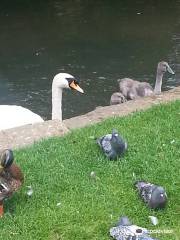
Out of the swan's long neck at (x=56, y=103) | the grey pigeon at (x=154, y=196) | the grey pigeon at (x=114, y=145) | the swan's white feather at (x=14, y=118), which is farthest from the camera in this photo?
the swan's long neck at (x=56, y=103)

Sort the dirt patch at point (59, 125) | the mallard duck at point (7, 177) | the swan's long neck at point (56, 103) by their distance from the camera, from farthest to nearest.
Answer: the swan's long neck at point (56, 103) → the dirt patch at point (59, 125) → the mallard duck at point (7, 177)

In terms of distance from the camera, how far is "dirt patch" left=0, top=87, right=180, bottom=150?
6901mm

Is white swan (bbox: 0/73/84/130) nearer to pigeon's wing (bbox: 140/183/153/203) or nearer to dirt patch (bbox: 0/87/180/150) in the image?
dirt patch (bbox: 0/87/180/150)

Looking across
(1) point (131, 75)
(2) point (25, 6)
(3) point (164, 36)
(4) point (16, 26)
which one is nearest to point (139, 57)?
(1) point (131, 75)

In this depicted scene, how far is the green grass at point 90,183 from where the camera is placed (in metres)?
5.00

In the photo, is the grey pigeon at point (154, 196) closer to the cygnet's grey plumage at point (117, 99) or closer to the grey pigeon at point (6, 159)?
the grey pigeon at point (6, 159)

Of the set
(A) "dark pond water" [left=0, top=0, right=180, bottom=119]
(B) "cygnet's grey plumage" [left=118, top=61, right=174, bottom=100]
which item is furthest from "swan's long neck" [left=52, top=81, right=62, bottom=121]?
(B) "cygnet's grey plumage" [left=118, top=61, right=174, bottom=100]

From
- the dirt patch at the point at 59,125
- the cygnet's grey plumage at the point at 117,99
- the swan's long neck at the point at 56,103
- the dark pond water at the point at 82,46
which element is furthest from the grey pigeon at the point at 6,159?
the dark pond water at the point at 82,46

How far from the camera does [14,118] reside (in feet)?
26.8

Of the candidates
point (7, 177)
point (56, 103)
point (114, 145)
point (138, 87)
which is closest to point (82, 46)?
point (138, 87)

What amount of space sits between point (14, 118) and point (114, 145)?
8.62 feet

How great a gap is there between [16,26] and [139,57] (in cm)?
472

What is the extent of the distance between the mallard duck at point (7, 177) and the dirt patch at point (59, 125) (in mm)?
1473

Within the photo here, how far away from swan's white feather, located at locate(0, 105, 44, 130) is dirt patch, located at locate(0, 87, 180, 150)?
771 millimetres
